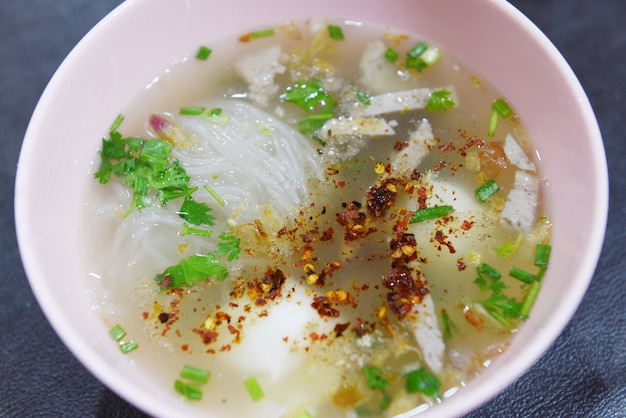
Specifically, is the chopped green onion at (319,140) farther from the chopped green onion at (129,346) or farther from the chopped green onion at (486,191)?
the chopped green onion at (129,346)

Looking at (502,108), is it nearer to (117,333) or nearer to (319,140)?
(319,140)

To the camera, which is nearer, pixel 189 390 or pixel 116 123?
pixel 189 390

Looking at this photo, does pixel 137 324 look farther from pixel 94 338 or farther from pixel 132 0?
pixel 132 0

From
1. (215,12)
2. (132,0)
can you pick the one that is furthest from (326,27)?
(132,0)

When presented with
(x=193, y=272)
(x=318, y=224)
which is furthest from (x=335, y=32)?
(x=193, y=272)

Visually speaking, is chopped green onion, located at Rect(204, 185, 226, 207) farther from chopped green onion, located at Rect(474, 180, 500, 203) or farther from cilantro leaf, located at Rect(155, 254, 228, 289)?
chopped green onion, located at Rect(474, 180, 500, 203)

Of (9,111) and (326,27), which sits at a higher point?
(326,27)

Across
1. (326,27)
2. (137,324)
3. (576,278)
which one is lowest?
(137,324)
